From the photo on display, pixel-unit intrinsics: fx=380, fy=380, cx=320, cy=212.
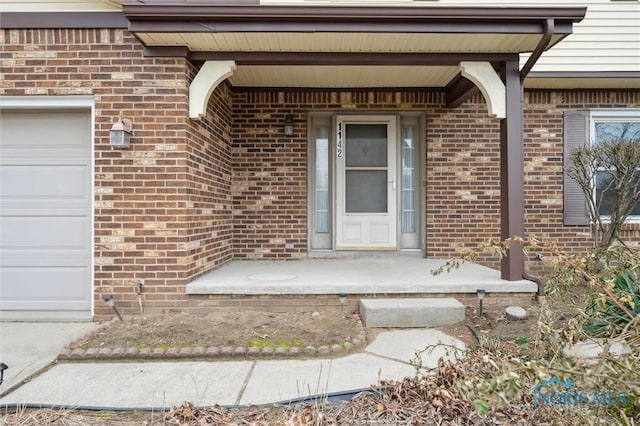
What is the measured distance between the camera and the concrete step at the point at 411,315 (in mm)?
3631

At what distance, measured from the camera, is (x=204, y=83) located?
159 inches

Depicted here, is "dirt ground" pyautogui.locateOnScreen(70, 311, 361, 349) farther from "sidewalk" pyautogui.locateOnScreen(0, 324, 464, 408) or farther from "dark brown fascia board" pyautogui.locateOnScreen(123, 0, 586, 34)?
"dark brown fascia board" pyautogui.locateOnScreen(123, 0, 586, 34)

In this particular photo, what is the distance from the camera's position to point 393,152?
5680mm

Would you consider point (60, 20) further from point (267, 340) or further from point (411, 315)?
point (411, 315)

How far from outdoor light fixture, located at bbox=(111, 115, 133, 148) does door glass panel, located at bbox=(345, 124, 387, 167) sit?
2.99m

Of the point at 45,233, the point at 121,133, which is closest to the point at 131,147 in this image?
the point at 121,133

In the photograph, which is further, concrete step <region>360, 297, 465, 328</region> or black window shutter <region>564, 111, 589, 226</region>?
black window shutter <region>564, 111, 589, 226</region>

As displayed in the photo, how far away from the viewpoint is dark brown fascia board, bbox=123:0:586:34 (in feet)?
11.7

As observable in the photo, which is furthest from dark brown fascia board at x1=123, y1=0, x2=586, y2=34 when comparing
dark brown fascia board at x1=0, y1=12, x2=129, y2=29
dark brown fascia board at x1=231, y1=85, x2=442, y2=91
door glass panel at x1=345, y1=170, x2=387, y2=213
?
door glass panel at x1=345, y1=170, x2=387, y2=213

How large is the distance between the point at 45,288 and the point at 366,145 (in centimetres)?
437

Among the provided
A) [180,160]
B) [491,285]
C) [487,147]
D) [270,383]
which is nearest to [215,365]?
[270,383]

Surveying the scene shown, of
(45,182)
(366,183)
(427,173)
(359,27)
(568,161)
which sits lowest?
(45,182)

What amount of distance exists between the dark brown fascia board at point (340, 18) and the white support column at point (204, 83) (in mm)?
457

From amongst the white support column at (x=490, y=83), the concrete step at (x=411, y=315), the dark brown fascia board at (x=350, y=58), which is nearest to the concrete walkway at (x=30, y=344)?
the concrete step at (x=411, y=315)
